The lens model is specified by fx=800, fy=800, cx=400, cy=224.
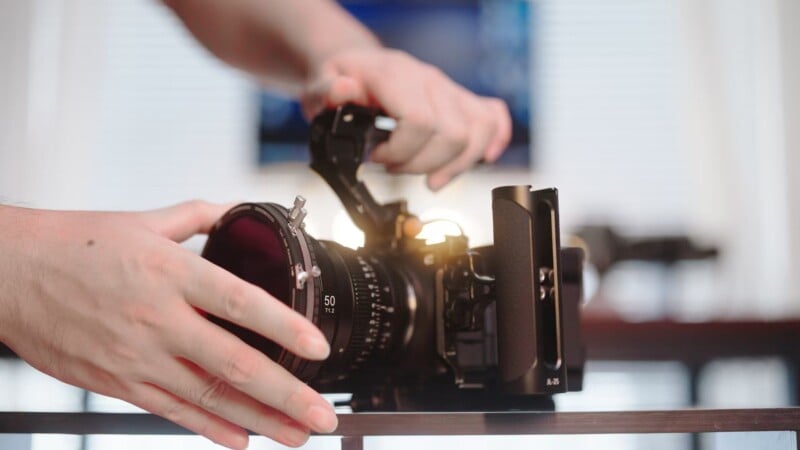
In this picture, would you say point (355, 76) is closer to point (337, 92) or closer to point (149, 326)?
point (337, 92)

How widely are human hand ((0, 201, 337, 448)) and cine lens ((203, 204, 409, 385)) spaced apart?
4 cm

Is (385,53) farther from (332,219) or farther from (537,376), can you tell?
(332,219)

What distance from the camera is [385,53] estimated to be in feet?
2.78

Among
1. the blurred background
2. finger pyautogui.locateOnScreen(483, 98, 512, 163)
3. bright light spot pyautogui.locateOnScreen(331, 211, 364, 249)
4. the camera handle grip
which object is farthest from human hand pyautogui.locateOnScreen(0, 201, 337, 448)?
the blurred background

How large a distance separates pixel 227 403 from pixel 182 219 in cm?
21

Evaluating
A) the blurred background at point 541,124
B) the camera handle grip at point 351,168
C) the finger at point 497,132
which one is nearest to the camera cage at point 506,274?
the camera handle grip at point 351,168

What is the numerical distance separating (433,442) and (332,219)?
6.33 ft

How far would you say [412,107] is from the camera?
825 millimetres

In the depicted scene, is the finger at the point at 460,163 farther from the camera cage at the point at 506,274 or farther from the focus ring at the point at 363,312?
the focus ring at the point at 363,312

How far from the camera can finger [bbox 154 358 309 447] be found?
484 mm

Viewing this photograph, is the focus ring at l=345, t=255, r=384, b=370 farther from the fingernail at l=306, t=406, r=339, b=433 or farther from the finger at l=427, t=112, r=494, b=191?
the finger at l=427, t=112, r=494, b=191

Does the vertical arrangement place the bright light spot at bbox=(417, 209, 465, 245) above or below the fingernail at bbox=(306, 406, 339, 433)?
above

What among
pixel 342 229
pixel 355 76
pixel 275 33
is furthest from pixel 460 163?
pixel 342 229

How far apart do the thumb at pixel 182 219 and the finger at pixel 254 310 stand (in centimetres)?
18
